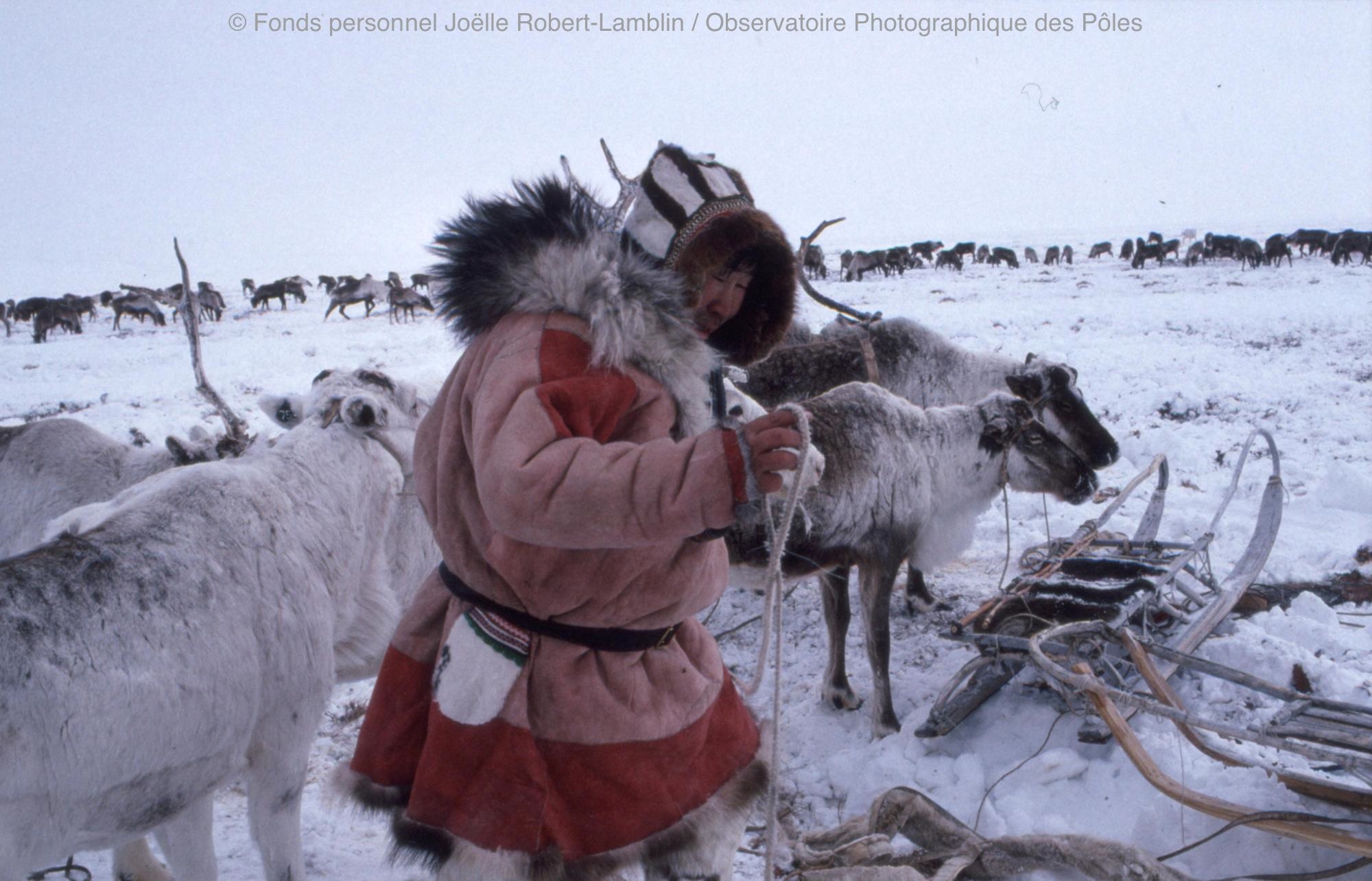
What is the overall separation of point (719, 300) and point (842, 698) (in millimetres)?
2902

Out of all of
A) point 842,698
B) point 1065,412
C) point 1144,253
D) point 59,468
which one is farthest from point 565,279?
point 1144,253

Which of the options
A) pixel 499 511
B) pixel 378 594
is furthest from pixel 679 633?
pixel 378 594

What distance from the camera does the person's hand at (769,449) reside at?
1201 mm

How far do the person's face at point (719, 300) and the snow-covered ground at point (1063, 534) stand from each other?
518 millimetres

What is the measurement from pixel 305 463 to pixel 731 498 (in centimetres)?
191

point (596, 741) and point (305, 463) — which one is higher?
point (305, 463)

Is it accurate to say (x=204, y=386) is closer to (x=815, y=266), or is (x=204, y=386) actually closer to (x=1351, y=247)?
(x=815, y=266)

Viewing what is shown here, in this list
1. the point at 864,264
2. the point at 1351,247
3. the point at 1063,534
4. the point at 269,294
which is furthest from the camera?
the point at 864,264

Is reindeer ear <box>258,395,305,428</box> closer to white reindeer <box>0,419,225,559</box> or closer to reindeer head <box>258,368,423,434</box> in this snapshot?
reindeer head <box>258,368,423,434</box>

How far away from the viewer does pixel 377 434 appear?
A: 2.70 m

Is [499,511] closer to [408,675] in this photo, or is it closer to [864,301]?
[408,675]

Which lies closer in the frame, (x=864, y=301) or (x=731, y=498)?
(x=731, y=498)

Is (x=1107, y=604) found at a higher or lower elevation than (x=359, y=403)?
lower

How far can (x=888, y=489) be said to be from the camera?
150 inches
